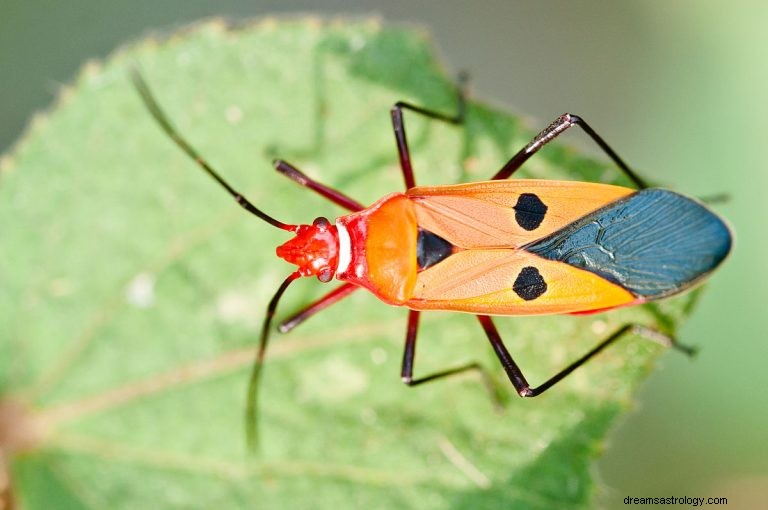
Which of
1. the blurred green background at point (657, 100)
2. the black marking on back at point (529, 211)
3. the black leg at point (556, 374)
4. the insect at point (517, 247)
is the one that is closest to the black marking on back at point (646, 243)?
the insect at point (517, 247)

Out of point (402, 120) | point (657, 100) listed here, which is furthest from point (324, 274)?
point (657, 100)

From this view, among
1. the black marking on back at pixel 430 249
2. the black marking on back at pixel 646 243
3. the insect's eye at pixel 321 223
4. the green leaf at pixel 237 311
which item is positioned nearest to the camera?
the black marking on back at pixel 646 243

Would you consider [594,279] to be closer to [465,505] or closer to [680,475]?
[465,505]

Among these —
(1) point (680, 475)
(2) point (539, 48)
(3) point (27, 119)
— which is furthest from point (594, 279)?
(3) point (27, 119)

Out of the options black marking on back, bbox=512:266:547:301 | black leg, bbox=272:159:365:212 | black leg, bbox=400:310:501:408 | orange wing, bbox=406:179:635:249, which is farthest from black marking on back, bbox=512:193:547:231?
black leg, bbox=272:159:365:212

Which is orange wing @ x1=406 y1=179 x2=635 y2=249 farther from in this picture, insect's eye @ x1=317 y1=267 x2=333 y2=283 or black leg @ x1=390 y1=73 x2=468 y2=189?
insect's eye @ x1=317 y1=267 x2=333 y2=283

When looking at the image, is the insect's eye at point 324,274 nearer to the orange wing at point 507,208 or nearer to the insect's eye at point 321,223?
the insect's eye at point 321,223

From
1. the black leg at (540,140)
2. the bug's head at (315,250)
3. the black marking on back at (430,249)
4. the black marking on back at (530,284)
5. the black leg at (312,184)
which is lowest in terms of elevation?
the black marking on back at (530,284)
